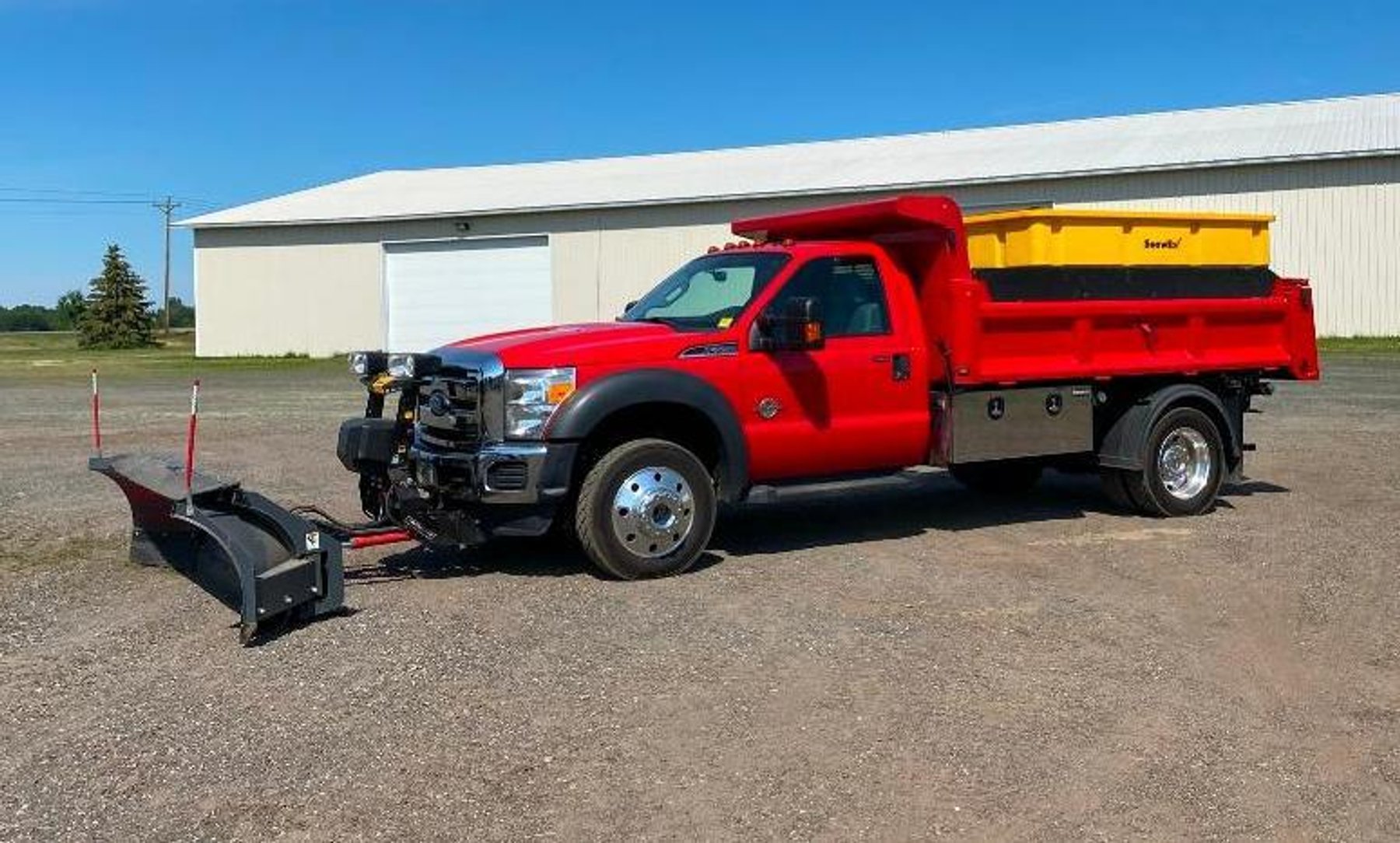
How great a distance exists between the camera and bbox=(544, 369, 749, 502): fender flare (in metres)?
7.43

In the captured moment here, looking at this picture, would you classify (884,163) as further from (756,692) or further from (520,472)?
(756,692)

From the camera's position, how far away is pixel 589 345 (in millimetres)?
7703

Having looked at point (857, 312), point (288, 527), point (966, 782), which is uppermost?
point (857, 312)

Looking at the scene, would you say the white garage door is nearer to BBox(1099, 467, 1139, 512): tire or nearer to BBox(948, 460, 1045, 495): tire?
BBox(948, 460, 1045, 495): tire

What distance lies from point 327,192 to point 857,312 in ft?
127

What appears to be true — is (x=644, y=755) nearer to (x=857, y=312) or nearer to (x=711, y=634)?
(x=711, y=634)

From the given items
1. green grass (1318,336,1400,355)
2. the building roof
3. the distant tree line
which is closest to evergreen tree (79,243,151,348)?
the distant tree line

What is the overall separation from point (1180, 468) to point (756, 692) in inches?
216

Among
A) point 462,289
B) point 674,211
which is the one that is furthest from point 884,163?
point 462,289

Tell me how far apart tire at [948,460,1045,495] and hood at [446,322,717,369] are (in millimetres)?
3582

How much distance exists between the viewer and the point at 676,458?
773cm

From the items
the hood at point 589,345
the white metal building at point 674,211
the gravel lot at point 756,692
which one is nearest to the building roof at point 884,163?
the white metal building at point 674,211

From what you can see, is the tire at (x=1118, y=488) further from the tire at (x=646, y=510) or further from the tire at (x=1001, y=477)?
the tire at (x=646, y=510)

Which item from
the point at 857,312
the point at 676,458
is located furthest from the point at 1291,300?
the point at 676,458
